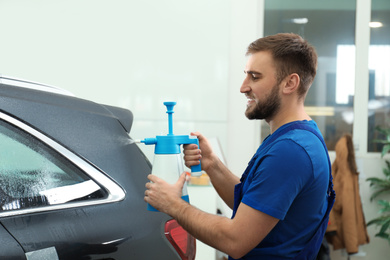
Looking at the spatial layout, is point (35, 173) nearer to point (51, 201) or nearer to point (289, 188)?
point (51, 201)

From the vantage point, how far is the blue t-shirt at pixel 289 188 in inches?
50.1

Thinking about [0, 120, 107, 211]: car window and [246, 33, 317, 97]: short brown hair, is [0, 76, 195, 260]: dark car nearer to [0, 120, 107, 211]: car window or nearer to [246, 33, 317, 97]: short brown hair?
[0, 120, 107, 211]: car window

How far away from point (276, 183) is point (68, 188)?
21.1 inches

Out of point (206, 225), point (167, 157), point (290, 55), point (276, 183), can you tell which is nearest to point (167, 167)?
point (167, 157)

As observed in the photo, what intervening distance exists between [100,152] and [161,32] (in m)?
3.29

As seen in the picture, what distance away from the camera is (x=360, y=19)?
494 centimetres

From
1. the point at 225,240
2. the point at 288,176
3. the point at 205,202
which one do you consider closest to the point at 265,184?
the point at 288,176

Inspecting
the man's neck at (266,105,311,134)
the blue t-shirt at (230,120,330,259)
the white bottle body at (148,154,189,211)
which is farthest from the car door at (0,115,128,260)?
the man's neck at (266,105,311,134)

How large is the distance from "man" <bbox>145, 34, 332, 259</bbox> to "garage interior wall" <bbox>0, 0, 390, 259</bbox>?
122 inches

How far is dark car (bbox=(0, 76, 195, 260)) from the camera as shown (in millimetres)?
1273

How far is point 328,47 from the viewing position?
5012mm

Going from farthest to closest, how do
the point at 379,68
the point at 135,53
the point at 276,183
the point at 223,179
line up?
the point at 379,68 < the point at 135,53 < the point at 223,179 < the point at 276,183

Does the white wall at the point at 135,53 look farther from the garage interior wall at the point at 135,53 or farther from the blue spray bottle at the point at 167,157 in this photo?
the blue spray bottle at the point at 167,157

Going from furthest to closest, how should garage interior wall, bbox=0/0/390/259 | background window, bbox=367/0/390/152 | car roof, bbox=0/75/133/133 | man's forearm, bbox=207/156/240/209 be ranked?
background window, bbox=367/0/390/152 → garage interior wall, bbox=0/0/390/259 → man's forearm, bbox=207/156/240/209 → car roof, bbox=0/75/133/133
